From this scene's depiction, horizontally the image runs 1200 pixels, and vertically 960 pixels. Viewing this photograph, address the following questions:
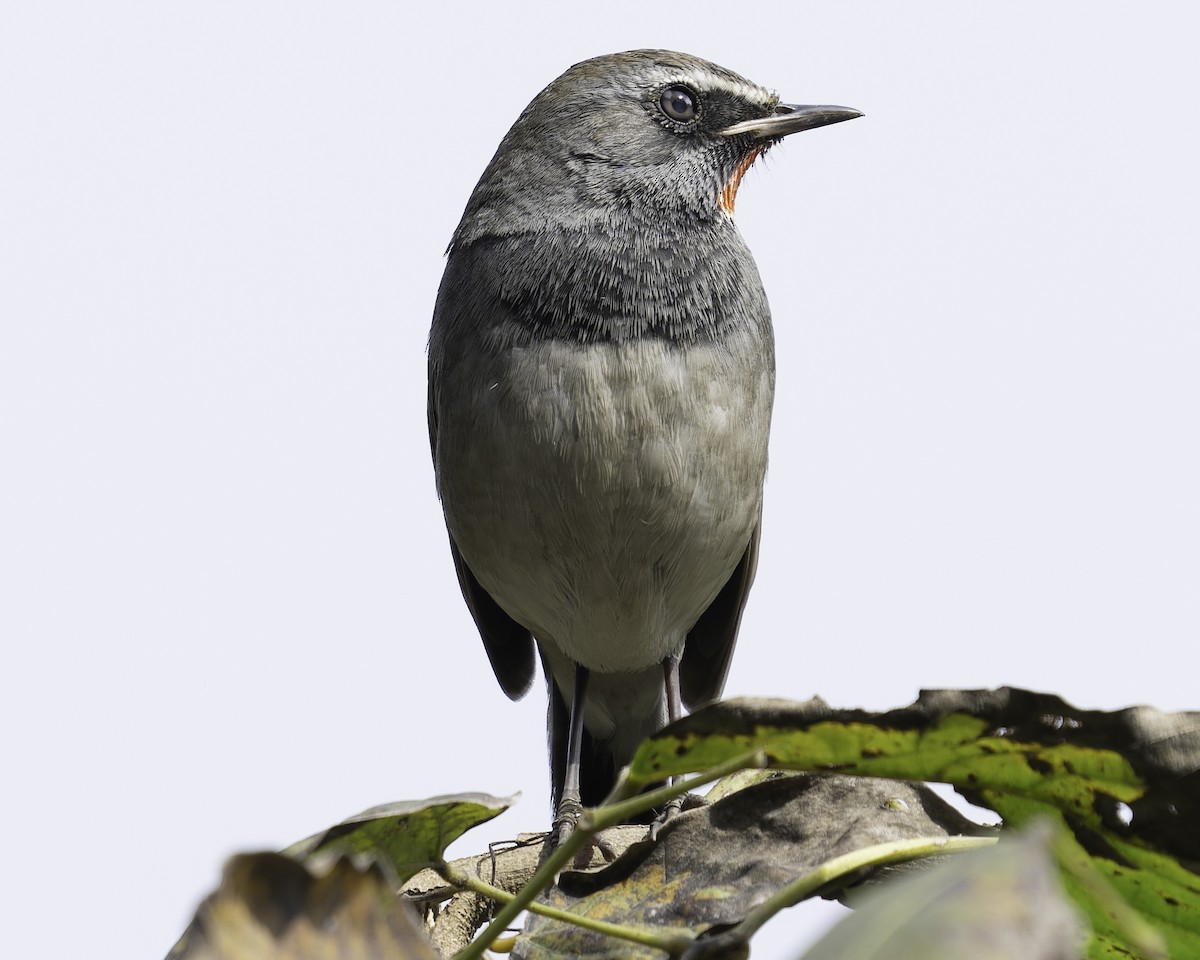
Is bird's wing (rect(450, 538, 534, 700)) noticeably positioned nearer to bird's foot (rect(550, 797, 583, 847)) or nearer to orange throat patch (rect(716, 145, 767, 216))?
bird's foot (rect(550, 797, 583, 847))

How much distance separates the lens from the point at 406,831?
170 centimetres

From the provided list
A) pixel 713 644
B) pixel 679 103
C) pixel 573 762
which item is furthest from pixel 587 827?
pixel 713 644

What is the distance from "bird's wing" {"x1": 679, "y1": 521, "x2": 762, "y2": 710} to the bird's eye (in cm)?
187

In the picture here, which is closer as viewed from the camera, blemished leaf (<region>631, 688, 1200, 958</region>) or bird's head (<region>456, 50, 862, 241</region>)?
blemished leaf (<region>631, 688, 1200, 958</region>)

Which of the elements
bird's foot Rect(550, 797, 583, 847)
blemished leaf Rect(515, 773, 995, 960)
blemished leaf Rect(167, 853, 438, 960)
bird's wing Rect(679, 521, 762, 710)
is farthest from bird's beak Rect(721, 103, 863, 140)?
blemished leaf Rect(167, 853, 438, 960)

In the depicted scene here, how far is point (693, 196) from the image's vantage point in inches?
202

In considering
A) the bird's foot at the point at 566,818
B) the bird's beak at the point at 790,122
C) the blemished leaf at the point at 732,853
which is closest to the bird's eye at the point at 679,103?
the bird's beak at the point at 790,122

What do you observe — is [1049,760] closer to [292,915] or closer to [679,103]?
Result: [292,915]

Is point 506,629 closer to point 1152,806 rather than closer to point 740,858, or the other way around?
point 740,858

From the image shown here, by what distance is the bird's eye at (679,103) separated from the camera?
5.38 m

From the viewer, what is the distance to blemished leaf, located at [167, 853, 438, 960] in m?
0.96

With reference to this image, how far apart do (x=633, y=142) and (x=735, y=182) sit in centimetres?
46

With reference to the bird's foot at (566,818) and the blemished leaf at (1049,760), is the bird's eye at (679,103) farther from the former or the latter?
the blemished leaf at (1049,760)

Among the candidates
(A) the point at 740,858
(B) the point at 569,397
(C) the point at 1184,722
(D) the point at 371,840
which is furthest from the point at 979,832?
(B) the point at 569,397
